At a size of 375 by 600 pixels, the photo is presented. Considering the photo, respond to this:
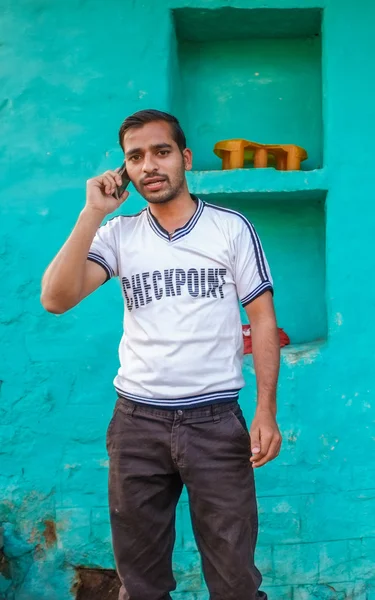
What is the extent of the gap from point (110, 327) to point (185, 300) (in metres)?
1.04

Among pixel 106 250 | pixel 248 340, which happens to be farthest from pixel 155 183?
pixel 248 340

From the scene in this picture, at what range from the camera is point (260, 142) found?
3.43 m

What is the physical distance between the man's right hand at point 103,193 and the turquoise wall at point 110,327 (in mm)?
860

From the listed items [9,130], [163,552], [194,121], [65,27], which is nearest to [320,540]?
[163,552]

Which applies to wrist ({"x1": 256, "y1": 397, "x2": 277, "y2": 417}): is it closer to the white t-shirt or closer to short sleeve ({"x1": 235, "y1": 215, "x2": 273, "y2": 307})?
the white t-shirt

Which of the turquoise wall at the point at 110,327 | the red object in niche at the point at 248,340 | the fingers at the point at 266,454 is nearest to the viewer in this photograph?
the fingers at the point at 266,454

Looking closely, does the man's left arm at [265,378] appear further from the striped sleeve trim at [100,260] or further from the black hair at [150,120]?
the black hair at [150,120]

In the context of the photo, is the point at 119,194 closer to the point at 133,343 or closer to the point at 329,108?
the point at 133,343

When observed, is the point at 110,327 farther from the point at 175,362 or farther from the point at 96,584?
the point at 96,584

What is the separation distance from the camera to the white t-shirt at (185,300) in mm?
2178

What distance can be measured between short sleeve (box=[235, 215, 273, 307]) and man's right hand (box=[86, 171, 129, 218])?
1.48ft

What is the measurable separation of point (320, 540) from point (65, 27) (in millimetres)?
2740

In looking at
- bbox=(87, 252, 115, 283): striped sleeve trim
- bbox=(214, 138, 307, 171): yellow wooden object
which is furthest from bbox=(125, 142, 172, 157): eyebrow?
bbox=(214, 138, 307, 171): yellow wooden object

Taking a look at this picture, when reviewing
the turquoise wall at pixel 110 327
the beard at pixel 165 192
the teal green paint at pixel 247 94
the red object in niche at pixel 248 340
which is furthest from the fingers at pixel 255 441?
the teal green paint at pixel 247 94
